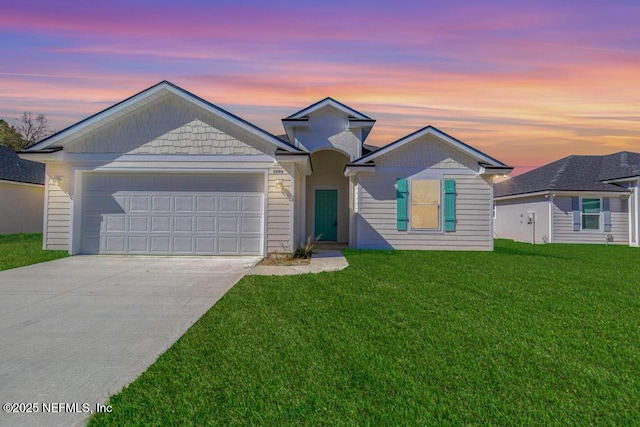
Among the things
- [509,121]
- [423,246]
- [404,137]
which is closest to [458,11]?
[404,137]

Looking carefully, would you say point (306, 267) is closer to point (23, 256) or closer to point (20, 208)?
point (23, 256)

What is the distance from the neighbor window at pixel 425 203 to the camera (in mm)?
12734

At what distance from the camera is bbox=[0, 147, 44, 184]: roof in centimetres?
1844

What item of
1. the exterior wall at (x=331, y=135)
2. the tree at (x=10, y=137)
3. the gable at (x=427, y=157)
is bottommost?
the gable at (x=427, y=157)

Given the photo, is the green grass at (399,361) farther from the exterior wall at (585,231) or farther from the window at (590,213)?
the window at (590,213)

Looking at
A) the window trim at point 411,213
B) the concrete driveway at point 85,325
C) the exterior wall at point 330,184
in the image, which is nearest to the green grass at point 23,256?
the concrete driveway at point 85,325

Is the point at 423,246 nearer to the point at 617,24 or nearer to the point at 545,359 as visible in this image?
the point at 617,24

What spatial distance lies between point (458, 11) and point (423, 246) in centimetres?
734

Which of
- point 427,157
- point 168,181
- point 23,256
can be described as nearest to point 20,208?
point 23,256

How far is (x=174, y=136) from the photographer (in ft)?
34.5

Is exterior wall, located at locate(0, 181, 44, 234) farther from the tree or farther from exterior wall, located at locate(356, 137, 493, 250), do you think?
the tree

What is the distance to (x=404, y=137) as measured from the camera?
41.1ft

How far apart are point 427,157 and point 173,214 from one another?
8818mm

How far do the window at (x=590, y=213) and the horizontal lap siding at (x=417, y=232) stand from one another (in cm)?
900
